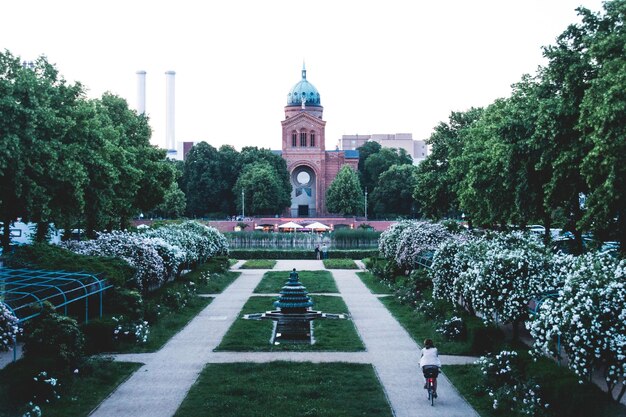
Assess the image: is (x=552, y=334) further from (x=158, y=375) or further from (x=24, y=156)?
(x=24, y=156)

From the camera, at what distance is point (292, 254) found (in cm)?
6328

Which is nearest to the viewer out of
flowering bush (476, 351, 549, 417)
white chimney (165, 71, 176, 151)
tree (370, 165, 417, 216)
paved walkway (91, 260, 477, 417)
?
flowering bush (476, 351, 549, 417)

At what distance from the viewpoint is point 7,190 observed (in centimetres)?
2758

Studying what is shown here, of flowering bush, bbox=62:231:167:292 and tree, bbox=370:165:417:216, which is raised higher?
tree, bbox=370:165:417:216

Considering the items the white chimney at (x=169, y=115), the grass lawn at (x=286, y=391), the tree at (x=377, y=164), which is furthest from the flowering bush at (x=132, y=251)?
the white chimney at (x=169, y=115)

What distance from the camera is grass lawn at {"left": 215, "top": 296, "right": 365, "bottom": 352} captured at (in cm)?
2209

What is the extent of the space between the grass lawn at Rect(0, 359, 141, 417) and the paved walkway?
0.96ft

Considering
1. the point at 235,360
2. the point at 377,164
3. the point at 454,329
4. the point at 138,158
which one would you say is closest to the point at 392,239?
the point at 138,158

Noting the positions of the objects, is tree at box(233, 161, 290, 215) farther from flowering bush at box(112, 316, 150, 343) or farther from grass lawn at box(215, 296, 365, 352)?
flowering bush at box(112, 316, 150, 343)

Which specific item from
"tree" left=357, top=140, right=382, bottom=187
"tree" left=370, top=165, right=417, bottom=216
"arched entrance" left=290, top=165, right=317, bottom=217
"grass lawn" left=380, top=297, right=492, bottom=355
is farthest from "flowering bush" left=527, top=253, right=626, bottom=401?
"tree" left=357, top=140, right=382, bottom=187

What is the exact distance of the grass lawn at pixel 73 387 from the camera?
14844 millimetres

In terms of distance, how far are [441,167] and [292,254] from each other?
19596 mm

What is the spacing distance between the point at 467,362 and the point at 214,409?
25.5 ft

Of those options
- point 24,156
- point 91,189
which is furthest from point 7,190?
point 91,189
